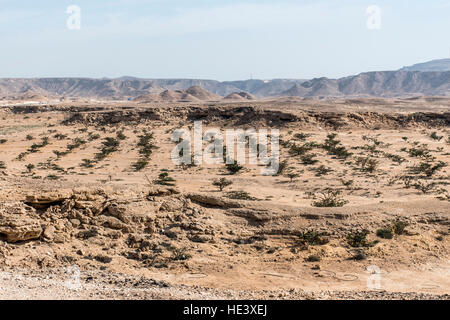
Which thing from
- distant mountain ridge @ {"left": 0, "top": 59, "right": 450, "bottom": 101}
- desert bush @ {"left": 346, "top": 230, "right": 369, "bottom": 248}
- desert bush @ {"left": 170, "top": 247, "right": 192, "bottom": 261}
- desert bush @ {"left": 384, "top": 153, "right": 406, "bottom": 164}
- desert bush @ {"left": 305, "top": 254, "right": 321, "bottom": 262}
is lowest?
desert bush @ {"left": 305, "top": 254, "right": 321, "bottom": 262}

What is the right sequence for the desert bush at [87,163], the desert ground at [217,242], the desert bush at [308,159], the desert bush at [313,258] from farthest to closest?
the desert bush at [87,163] → the desert bush at [308,159] → the desert bush at [313,258] → the desert ground at [217,242]

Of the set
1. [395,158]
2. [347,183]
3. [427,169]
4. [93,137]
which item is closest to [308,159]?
[395,158]

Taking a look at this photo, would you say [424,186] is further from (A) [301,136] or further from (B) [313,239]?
(A) [301,136]

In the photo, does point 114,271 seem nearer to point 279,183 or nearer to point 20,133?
point 279,183

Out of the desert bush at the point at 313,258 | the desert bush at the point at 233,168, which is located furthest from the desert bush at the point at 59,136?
the desert bush at the point at 313,258

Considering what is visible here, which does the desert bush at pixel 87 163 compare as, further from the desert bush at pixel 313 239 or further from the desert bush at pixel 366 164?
the desert bush at pixel 313 239

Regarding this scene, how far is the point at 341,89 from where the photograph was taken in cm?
12950

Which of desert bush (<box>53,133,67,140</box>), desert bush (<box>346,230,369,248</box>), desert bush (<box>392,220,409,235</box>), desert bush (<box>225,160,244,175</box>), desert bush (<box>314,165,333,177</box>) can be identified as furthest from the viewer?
desert bush (<box>53,133,67,140</box>)
